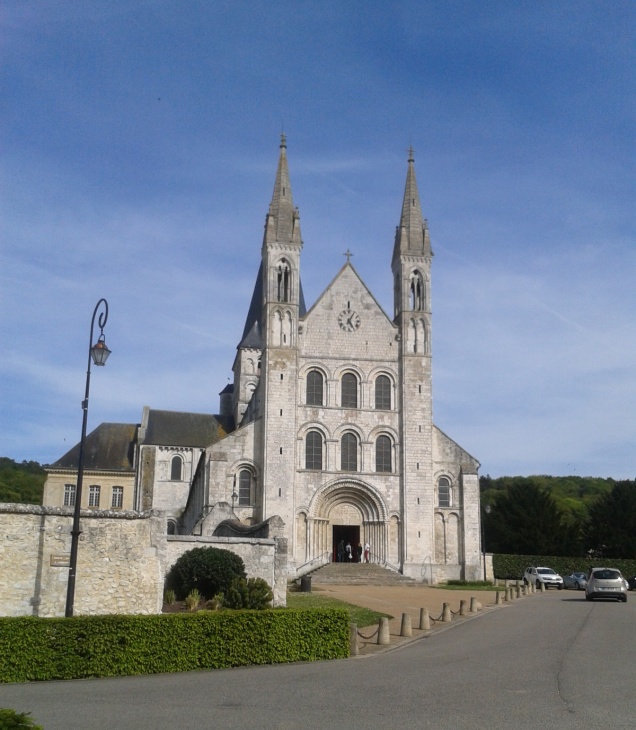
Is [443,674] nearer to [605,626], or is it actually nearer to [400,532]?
[605,626]

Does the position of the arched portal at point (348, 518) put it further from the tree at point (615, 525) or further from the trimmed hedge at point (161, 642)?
the trimmed hedge at point (161, 642)

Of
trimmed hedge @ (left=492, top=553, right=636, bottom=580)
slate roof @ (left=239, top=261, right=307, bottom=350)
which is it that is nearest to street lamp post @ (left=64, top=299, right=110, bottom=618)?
trimmed hedge @ (left=492, top=553, right=636, bottom=580)

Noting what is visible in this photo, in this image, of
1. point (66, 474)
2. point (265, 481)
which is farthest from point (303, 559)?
point (66, 474)

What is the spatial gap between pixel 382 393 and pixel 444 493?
629cm

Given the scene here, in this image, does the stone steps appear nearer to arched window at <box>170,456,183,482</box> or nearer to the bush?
the bush

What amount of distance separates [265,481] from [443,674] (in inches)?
1128

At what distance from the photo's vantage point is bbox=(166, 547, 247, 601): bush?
21.0m

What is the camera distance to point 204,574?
2097 centimetres

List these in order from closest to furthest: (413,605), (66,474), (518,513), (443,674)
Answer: (443,674)
(413,605)
(518,513)
(66,474)

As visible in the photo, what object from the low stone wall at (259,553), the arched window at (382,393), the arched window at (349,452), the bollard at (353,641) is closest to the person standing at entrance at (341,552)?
the arched window at (349,452)

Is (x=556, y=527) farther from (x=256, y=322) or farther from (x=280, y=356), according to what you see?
(x=256, y=322)

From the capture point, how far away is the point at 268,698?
1071 cm

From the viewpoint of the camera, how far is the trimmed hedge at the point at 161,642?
12.7 m

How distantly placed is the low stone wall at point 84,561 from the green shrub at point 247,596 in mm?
1960
